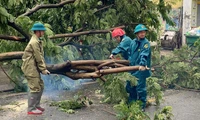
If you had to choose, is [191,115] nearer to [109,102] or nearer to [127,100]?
[127,100]

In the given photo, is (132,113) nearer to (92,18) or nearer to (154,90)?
(154,90)

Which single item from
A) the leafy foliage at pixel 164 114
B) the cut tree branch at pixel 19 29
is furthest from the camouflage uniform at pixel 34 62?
the leafy foliage at pixel 164 114

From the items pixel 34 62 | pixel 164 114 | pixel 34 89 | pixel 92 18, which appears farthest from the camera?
pixel 92 18

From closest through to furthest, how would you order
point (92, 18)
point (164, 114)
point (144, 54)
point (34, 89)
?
point (34, 89) < point (164, 114) < point (144, 54) < point (92, 18)

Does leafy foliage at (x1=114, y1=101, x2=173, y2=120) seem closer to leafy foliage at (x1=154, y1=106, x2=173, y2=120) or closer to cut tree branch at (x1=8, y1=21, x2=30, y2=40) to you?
leafy foliage at (x1=154, y1=106, x2=173, y2=120)

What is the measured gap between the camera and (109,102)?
26.4 ft

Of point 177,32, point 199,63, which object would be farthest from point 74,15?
point 177,32

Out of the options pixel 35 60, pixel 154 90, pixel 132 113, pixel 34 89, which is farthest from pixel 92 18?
pixel 132 113

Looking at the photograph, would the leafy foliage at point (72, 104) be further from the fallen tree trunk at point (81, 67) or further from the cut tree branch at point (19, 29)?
the cut tree branch at point (19, 29)

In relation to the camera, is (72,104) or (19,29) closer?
(19,29)

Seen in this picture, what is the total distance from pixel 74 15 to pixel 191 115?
3.41 meters

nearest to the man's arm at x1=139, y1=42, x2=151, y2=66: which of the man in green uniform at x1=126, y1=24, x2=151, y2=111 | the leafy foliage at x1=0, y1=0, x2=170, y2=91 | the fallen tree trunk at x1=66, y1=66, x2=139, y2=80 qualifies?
the man in green uniform at x1=126, y1=24, x2=151, y2=111

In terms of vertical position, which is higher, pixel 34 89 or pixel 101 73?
pixel 101 73

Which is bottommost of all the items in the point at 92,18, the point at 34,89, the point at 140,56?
the point at 34,89
